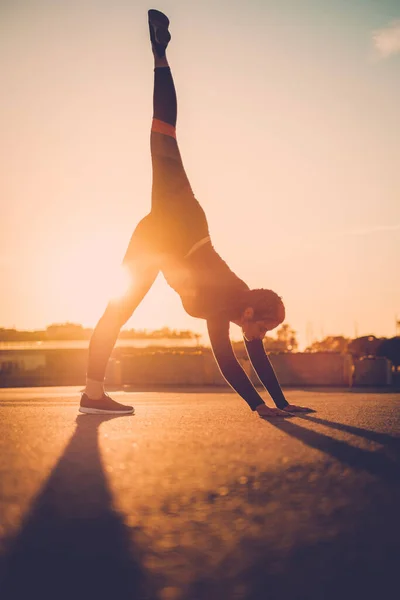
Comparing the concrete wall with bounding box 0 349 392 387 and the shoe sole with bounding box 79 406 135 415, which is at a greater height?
the concrete wall with bounding box 0 349 392 387

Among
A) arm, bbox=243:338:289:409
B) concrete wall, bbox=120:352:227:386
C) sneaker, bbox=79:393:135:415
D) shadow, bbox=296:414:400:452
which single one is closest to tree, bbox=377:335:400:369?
concrete wall, bbox=120:352:227:386

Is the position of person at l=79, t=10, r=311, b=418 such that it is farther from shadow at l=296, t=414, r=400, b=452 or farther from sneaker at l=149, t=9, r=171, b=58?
shadow at l=296, t=414, r=400, b=452

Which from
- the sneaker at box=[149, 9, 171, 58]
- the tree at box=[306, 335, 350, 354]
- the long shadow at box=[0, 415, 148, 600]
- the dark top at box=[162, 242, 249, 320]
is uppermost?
the tree at box=[306, 335, 350, 354]

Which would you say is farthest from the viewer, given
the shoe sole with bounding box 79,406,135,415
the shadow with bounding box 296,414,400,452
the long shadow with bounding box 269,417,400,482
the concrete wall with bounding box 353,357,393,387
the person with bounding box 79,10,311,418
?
the concrete wall with bounding box 353,357,393,387

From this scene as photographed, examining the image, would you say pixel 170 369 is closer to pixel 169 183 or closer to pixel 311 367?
pixel 311 367

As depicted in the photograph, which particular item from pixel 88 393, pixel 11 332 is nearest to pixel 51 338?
pixel 11 332

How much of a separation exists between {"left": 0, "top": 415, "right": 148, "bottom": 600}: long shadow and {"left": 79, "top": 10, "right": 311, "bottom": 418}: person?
2902mm

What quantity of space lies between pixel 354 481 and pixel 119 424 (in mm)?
2289

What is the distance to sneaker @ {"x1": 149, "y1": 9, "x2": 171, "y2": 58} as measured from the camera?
18.9 ft

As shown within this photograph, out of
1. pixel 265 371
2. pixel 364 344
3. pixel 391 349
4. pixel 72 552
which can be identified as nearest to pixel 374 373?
pixel 265 371

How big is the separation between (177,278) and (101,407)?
45.1 inches

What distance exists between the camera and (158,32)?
578cm

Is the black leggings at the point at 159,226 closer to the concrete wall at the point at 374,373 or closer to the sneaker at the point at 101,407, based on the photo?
the sneaker at the point at 101,407

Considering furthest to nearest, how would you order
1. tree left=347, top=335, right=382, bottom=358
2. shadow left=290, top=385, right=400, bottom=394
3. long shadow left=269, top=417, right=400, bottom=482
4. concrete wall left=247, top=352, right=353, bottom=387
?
tree left=347, top=335, right=382, bottom=358, concrete wall left=247, top=352, right=353, bottom=387, shadow left=290, top=385, right=400, bottom=394, long shadow left=269, top=417, right=400, bottom=482
